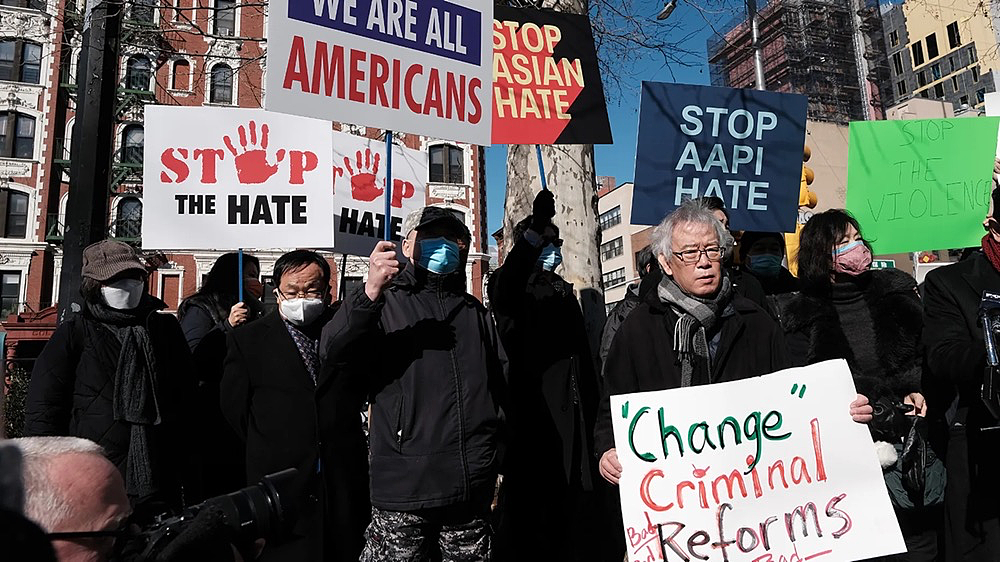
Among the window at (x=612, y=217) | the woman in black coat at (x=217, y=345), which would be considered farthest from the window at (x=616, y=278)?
the woman in black coat at (x=217, y=345)

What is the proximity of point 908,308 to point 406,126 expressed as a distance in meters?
2.37

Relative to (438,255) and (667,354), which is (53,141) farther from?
(667,354)

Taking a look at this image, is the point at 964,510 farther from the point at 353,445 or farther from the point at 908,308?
the point at 353,445

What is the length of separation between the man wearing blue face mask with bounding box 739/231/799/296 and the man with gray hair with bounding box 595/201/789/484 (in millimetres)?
1613

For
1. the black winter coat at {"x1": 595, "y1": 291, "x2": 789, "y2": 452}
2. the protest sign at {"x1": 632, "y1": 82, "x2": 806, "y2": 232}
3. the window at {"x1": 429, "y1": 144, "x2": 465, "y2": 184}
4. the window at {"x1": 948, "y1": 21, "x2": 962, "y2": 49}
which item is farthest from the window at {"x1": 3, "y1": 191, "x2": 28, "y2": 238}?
the window at {"x1": 948, "y1": 21, "x2": 962, "y2": 49}

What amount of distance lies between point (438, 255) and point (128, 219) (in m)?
30.9

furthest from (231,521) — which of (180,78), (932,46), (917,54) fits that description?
(917,54)

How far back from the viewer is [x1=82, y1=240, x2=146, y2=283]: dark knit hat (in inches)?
129

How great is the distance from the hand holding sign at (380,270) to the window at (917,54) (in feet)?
259

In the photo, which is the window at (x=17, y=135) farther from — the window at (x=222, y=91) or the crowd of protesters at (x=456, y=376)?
the crowd of protesters at (x=456, y=376)

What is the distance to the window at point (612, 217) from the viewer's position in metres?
57.5

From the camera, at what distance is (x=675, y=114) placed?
14.4 ft

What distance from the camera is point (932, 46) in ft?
219

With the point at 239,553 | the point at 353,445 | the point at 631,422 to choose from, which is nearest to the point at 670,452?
the point at 631,422
